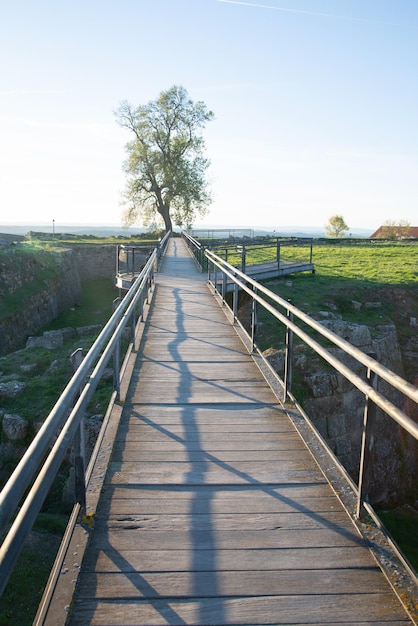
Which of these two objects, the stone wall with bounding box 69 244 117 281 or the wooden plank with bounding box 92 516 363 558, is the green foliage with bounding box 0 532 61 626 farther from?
the stone wall with bounding box 69 244 117 281

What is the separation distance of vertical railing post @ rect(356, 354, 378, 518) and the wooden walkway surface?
0.15 metres

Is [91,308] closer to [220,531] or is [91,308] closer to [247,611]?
[220,531]

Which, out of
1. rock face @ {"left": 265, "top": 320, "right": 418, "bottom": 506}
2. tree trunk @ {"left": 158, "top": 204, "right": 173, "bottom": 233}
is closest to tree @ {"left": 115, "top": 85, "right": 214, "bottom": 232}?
tree trunk @ {"left": 158, "top": 204, "right": 173, "bottom": 233}

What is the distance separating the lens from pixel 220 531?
2787 mm

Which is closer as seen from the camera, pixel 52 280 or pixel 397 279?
pixel 397 279

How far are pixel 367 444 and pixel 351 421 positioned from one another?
26.6 feet

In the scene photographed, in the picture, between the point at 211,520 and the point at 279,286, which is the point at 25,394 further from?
the point at 279,286

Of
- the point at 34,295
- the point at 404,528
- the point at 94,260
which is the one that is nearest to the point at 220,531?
the point at 404,528

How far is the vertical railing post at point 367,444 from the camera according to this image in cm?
277

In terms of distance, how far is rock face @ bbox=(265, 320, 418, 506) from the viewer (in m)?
9.94

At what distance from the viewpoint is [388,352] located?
41.0 feet

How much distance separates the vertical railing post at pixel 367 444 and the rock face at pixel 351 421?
6747mm

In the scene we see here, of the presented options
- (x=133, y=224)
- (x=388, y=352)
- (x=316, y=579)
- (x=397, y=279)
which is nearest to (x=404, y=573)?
(x=316, y=579)

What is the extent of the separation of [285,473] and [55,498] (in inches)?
210
